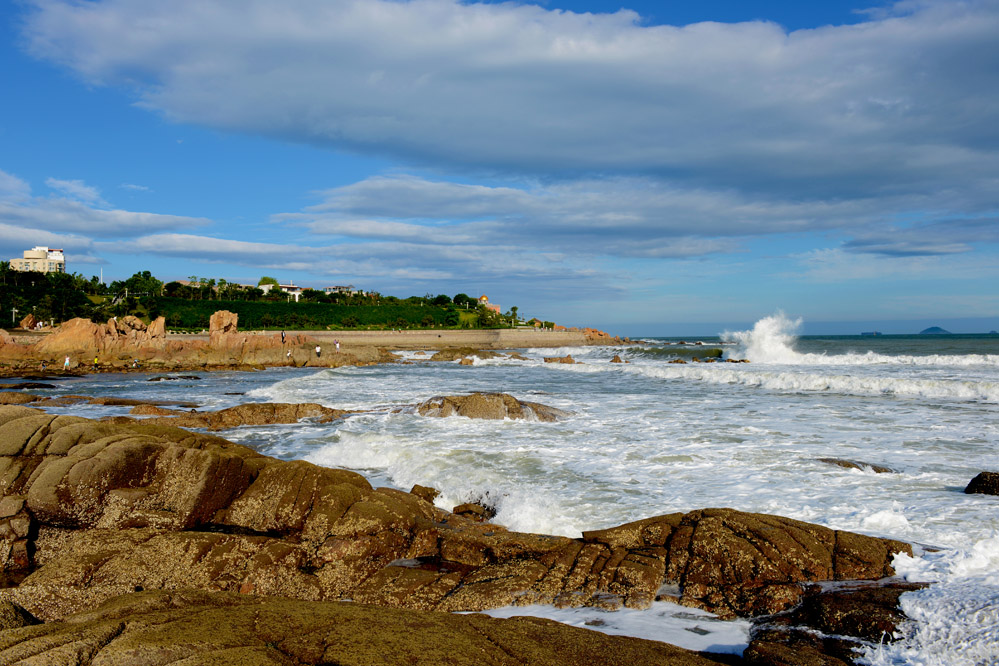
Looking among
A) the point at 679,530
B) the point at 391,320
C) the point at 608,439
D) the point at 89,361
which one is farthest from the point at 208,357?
the point at 391,320

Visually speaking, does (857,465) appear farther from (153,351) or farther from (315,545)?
(153,351)

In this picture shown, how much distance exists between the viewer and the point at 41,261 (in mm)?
158375

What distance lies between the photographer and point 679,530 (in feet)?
20.8

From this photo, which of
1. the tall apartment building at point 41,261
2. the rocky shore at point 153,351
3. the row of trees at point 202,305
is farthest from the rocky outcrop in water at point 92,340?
the tall apartment building at point 41,261

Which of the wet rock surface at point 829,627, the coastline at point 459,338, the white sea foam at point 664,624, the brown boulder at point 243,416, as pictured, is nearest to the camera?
the wet rock surface at point 829,627

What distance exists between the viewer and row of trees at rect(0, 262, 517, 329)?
7938 cm

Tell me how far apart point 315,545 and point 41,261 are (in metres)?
194

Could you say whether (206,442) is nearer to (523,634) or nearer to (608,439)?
(523,634)

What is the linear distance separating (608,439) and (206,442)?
867cm

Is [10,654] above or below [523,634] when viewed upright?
above

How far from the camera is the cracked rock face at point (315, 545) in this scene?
5523 millimetres

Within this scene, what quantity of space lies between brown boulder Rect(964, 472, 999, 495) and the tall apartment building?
188 metres

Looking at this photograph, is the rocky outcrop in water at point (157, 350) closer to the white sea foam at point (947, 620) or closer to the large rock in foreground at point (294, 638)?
the large rock in foreground at point (294, 638)

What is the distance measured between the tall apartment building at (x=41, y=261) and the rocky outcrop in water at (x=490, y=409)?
576ft
